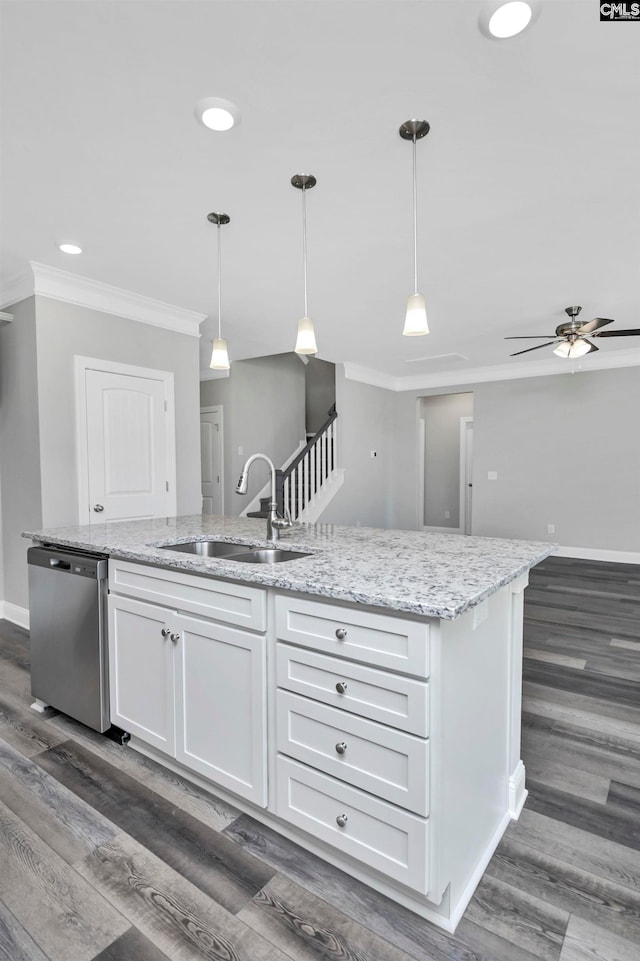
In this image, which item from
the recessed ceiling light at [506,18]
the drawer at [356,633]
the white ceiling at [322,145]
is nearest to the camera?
the drawer at [356,633]

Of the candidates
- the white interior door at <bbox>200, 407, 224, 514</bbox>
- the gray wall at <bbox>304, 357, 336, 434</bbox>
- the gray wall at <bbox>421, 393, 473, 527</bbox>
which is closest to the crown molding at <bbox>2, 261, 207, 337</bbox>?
the white interior door at <bbox>200, 407, 224, 514</bbox>

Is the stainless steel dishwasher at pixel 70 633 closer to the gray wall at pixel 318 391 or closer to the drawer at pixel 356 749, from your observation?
the drawer at pixel 356 749

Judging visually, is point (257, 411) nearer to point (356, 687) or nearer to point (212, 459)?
point (212, 459)

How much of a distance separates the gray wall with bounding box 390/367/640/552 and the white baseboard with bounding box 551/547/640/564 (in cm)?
6

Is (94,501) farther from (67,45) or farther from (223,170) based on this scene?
(67,45)

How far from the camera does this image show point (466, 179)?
7.77 ft

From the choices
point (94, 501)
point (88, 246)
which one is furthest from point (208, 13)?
point (94, 501)

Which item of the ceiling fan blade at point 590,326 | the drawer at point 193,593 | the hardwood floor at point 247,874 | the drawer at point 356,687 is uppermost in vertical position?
the ceiling fan blade at point 590,326

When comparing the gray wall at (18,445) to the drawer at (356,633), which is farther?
the gray wall at (18,445)

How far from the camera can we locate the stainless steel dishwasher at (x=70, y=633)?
7.15ft

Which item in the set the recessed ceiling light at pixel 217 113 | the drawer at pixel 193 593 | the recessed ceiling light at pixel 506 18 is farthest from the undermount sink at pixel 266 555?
the recessed ceiling light at pixel 506 18

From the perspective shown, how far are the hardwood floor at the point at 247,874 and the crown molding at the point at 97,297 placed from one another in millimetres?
2885

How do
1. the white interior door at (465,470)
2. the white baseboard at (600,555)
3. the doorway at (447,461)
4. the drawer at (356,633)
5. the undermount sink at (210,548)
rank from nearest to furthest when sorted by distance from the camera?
1. the drawer at (356,633)
2. the undermount sink at (210,548)
3. the white baseboard at (600,555)
4. the white interior door at (465,470)
5. the doorway at (447,461)

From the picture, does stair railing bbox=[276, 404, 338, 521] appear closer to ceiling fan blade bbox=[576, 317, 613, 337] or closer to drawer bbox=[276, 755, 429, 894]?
ceiling fan blade bbox=[576, 317, 613, 337]
